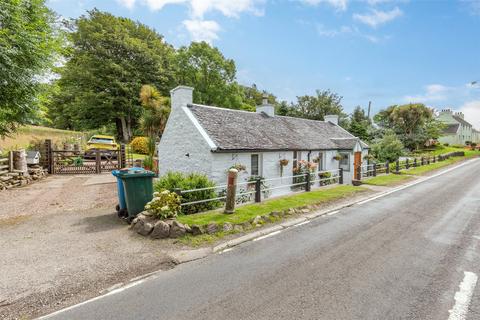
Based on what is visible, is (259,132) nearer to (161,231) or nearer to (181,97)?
(181,97)

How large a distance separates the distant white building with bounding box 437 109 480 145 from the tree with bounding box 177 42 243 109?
52.1m

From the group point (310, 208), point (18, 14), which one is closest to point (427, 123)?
point (310, 208)

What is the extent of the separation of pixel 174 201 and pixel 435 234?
7.68 metres

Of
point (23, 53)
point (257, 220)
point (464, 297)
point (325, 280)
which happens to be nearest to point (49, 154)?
point (23, 53)

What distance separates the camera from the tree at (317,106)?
42.1 metres

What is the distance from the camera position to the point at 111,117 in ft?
124

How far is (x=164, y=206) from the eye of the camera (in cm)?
768

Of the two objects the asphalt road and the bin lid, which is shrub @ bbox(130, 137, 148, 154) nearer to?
the bin lid

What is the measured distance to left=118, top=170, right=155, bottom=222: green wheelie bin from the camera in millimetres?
8391

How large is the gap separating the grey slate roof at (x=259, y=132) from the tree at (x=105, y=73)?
79.7ft

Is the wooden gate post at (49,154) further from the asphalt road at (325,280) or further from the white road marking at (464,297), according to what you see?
the white road marking at (464,297)

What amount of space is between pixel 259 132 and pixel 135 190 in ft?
31.4

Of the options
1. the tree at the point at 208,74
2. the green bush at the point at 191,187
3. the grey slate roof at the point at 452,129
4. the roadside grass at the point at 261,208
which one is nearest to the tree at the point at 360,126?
the tree at the point at 208,74

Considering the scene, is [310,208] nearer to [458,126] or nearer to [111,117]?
[111,117]
